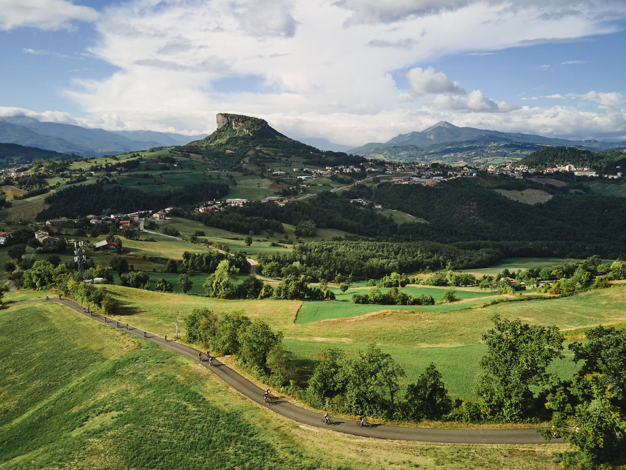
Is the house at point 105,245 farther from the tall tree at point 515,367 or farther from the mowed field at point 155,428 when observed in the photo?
the tall tree at point 515,367

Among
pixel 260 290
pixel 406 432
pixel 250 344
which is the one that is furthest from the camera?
pixel 260 290

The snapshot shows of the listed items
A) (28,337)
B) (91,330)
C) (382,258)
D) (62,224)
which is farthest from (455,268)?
(62,224)

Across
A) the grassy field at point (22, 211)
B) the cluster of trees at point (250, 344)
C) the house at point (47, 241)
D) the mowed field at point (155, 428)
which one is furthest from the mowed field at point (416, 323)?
the grassy field at point (22, 211)

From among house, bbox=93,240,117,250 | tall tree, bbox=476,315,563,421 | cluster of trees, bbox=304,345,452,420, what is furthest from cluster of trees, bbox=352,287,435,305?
house, bbox=93,240,117,250

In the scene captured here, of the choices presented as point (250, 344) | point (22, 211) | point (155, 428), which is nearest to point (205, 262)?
point (250, 344)

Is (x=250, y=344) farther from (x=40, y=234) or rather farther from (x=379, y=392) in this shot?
(x=40, y=234)

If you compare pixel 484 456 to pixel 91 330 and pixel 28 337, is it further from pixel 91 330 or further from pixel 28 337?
pixel 28 337

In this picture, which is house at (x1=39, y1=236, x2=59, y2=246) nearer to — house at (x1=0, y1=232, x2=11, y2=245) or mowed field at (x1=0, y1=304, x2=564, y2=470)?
house at (x1=0, y1=232, x2=11, y2=245)
